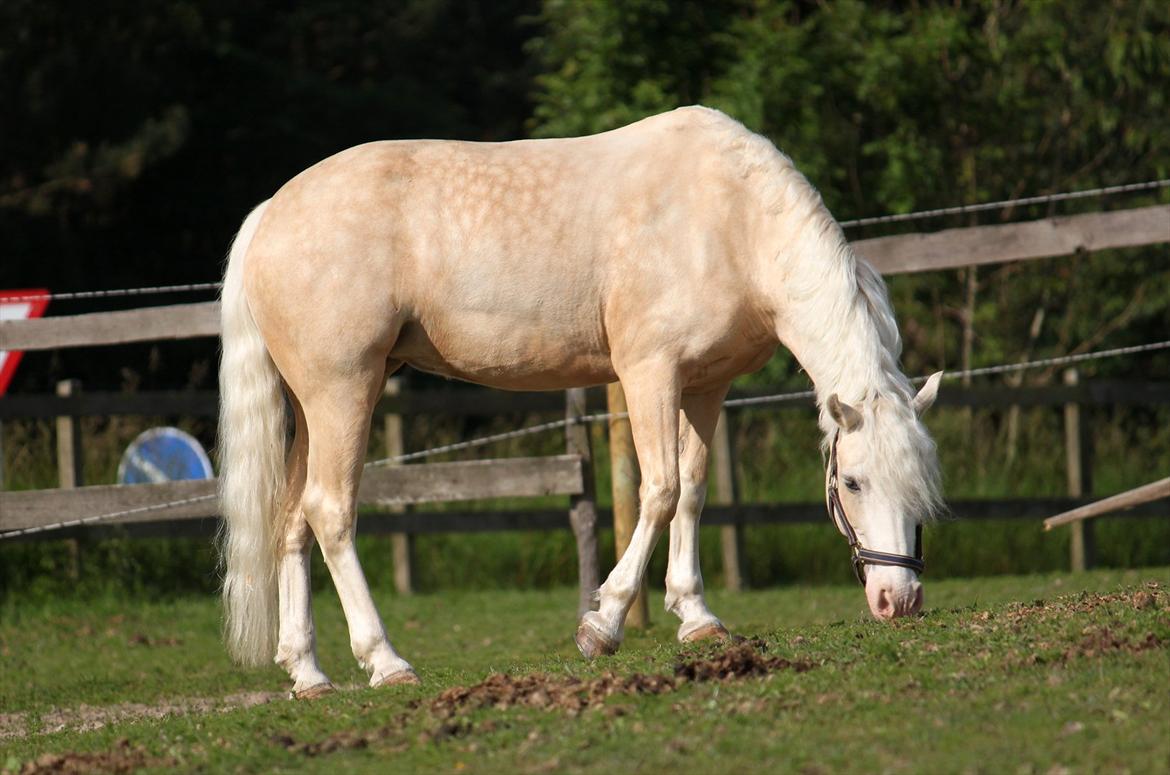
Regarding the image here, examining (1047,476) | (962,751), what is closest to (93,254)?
(1047,476)

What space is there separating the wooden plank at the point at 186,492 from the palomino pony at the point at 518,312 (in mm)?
2291

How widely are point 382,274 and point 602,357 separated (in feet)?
2.99

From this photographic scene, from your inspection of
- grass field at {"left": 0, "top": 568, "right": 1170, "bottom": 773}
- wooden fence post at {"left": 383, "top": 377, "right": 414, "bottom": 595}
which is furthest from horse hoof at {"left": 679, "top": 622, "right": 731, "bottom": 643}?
wooden fence post at {"left": 383, "top": 377, "right": 414, "bottom": 595}

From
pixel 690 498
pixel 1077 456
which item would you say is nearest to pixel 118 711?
pixel 690 498

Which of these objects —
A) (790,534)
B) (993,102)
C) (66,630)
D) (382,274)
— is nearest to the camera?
(382,274)

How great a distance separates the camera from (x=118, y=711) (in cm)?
615

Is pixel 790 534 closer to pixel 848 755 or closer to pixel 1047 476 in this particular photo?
pixel 1047 476

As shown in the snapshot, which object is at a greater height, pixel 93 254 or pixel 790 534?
Answer: pixel 93 254

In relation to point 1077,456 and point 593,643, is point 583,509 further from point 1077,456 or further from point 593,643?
point 1077,456

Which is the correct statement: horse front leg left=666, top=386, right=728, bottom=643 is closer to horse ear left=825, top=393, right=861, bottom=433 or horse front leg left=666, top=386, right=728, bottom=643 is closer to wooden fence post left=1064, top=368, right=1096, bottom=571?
horse ear left=825, top=393, right=861, bottom=433

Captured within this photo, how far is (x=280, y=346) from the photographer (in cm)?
551

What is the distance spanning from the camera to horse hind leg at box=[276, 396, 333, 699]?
17.7 ft

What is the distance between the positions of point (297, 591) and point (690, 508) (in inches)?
62.1

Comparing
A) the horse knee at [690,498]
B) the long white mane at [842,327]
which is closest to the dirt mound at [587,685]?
the long white mane at [842,327]
